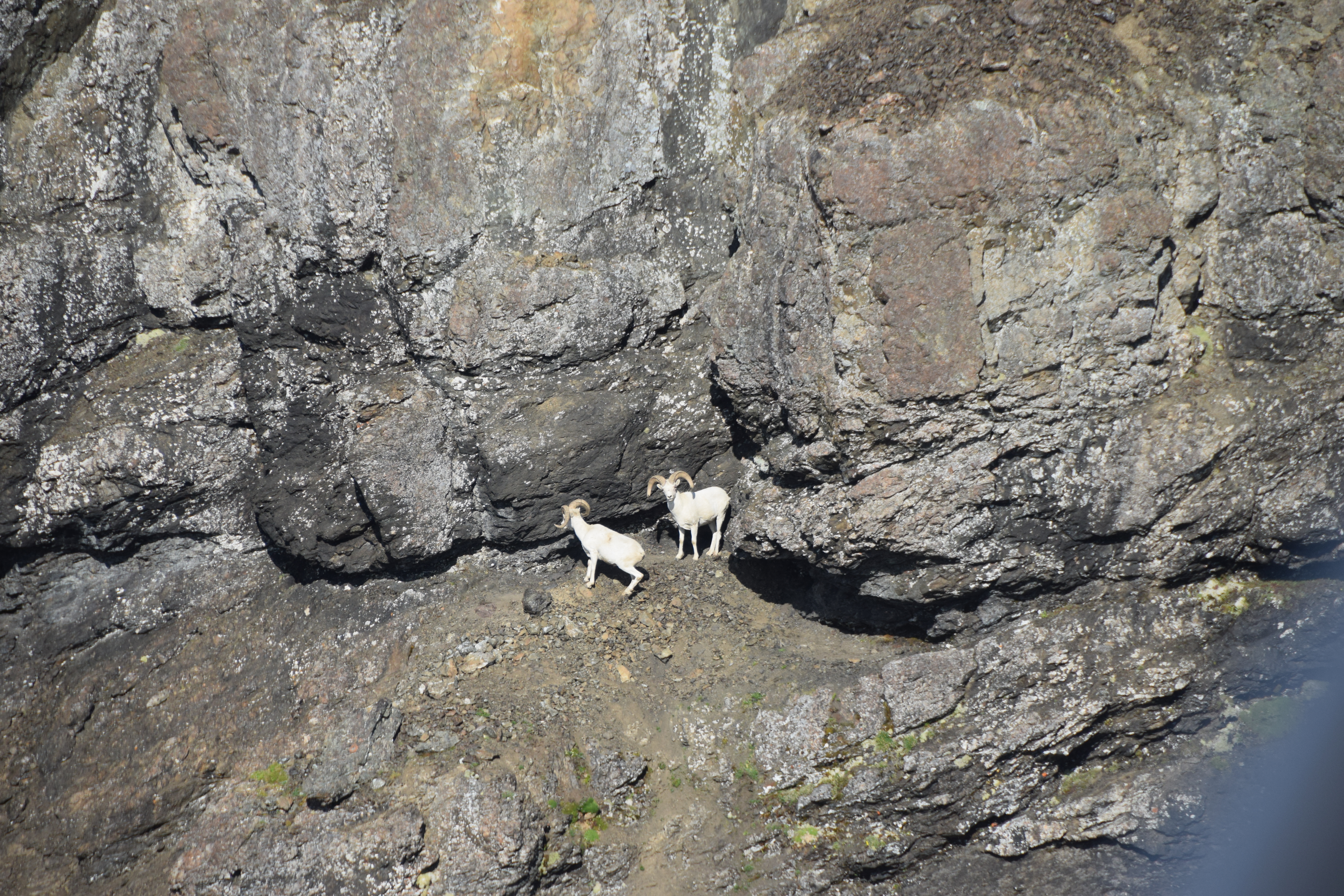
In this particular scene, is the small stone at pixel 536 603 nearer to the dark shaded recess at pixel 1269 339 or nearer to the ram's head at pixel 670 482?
the ram's head at pixel 670 482

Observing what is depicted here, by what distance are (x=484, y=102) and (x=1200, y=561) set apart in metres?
8.31

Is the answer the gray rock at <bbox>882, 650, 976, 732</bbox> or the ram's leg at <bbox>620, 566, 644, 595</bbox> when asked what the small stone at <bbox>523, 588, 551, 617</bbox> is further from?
the gray rock at <bbox>882, 650, 976, 732</bbox>

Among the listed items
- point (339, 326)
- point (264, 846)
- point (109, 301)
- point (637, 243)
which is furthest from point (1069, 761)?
point (109, 301)

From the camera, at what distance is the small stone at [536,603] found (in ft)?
30.7

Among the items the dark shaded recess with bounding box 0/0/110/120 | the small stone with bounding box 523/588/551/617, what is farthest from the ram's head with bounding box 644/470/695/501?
the dark shaded recess with bounding box 0/0/110/120

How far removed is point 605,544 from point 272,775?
13.4ft

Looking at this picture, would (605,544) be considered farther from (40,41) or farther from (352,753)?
(40,41)

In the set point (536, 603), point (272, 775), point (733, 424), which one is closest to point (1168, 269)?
point (733, 424)

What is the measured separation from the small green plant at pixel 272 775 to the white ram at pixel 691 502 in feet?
15.6

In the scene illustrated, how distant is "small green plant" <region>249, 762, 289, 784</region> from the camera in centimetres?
832

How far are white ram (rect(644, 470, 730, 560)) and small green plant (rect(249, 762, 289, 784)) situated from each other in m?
4.77

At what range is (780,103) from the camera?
8.06 metres

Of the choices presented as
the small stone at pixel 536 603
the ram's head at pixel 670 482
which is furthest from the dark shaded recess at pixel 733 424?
the small stone at pixel 536 603

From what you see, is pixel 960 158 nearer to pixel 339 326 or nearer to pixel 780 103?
pixel 780 103
